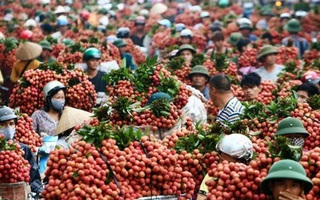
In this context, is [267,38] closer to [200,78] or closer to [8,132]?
[200,78]

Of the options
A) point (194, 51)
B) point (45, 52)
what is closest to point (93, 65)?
point (194, 51)

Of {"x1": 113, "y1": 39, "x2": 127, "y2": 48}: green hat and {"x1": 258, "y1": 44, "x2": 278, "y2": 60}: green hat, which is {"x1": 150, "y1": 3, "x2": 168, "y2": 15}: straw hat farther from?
{"x1": 258, "y1": 44, "x2": 278, "y2": 60}: green hat

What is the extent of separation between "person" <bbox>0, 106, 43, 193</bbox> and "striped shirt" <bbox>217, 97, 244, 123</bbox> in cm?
231

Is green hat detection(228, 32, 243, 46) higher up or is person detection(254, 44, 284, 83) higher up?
person detection(254, 44, 284, 83)

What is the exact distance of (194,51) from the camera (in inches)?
743

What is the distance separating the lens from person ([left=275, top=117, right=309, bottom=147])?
33.3ft

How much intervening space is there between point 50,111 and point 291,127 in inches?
174

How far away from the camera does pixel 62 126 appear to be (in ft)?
42.1

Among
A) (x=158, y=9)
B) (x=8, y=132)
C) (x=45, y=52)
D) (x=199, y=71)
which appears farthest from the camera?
(x=158, y=9)

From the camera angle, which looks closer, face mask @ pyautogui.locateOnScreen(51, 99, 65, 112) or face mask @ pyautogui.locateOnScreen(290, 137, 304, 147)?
face mask @ pyautogui.locateOnScreen(290, 137, 304, 147)

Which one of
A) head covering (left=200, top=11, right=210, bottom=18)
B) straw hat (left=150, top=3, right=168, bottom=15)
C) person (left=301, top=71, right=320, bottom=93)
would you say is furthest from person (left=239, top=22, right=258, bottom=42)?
person (left=301, top=71, right=320, bottom=93)

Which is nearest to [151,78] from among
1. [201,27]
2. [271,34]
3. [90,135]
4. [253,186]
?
[90,135]

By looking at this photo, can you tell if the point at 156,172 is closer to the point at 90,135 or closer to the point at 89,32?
the point at 90,135

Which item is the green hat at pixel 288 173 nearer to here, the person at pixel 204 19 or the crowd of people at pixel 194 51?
the crowd of people at pixel 194 51
